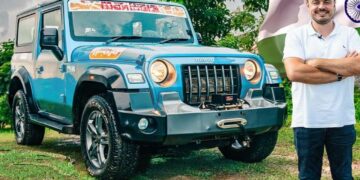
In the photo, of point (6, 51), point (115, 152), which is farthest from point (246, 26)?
point (115, 152)

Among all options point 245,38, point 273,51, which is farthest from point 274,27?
point 245,38

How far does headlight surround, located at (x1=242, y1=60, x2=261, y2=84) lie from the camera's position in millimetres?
5117

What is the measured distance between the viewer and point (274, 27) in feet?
25.0

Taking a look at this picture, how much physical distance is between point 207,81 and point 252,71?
0.56 meters

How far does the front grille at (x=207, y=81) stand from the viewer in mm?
4750

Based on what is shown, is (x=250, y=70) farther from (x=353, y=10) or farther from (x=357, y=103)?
(x=357, y=103)

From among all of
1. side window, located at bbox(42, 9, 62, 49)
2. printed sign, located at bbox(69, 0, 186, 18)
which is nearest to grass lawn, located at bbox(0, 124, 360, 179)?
side window, located at bbox(42, 9, 62, 49)

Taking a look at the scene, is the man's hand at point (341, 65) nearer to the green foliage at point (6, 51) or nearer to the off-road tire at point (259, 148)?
the off-road tire at point (259, 148)

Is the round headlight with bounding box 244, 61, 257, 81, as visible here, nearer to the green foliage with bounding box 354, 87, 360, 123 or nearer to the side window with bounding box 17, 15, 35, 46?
the side window with bounding box 17, 15, 35, 46

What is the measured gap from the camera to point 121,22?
5.97 meters

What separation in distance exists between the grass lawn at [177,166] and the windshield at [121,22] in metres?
1.38

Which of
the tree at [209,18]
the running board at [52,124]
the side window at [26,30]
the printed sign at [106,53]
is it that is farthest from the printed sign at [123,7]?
the tree at [209,18]

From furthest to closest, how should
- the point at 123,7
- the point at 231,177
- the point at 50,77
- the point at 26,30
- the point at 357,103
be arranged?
the point at 357,103 < the point at 26,30 < the point at 50,77 < the point at 123,7 < the point at 231,177

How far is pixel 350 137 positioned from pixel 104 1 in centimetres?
376
